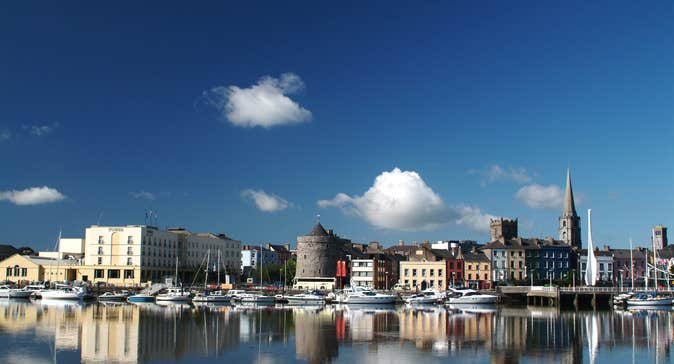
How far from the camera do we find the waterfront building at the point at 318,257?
104 m

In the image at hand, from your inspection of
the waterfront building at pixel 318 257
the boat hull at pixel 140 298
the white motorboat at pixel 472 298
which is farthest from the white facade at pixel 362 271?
the boat hull at pixel 140 298

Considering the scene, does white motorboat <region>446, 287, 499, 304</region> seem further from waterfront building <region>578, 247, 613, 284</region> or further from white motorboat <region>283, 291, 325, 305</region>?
waterfront building <region>578, 247, 613, 284</region>

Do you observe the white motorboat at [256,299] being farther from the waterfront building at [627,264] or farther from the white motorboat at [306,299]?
the waterfront building at [627,264]

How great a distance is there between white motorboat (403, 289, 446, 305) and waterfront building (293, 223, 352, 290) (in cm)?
2281

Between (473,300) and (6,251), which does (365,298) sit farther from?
(6,251)

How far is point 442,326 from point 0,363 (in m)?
28.8

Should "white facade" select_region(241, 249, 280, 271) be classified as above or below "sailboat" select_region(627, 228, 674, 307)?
above

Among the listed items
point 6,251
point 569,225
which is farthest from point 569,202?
point 6,251

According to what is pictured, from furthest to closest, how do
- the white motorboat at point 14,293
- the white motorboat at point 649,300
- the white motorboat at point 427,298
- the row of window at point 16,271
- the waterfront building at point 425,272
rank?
the row of window at point 16,271
the waterfront building at point 425,272
the white motorboat at point 14,293
the white motorboat at point 427,298
the white motorboat at point 649,300

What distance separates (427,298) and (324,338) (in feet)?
132

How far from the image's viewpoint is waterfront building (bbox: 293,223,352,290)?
10359 cm

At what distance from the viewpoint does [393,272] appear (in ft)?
346

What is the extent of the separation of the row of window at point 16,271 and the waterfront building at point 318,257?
39.7 metres

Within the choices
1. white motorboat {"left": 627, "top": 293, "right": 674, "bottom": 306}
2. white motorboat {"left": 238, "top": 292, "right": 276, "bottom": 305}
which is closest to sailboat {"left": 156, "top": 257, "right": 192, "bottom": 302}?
white motorboat {"left": 238, "top": 292, "right": 276, "bottom": 305}
